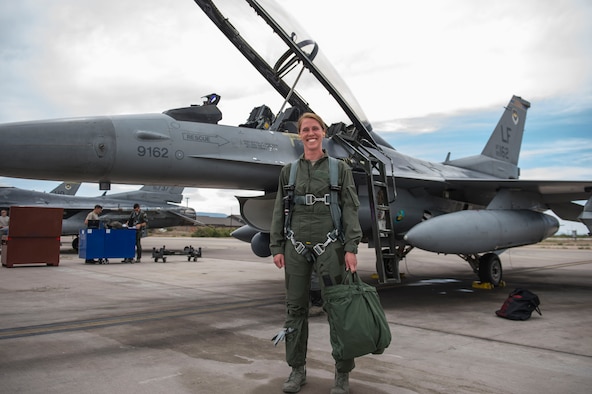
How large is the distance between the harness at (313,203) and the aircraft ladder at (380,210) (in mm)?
2840

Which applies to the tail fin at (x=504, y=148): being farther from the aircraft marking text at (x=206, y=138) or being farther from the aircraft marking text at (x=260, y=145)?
the aircraft marking text at (x=206, y=138)

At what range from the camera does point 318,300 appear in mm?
5844

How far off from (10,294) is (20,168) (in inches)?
126

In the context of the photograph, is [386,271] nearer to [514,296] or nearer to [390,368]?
[514,296]

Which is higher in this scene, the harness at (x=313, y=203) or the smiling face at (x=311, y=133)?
the smiling face at (x=311, y=133)

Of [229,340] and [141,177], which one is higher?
[141,177]

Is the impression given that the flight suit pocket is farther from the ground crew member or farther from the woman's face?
the woman's face

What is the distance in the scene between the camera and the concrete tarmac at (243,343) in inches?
118

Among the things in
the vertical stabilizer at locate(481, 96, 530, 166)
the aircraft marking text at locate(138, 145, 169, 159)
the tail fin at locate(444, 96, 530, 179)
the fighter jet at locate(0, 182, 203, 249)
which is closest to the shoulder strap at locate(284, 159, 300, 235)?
the aircraft marking text at locate(138, 145, 169, 159)

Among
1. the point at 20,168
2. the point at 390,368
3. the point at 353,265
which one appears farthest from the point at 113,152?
the point at 390,368

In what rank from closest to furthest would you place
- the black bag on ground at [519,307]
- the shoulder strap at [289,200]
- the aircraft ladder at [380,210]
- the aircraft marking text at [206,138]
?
the shoulder strap at [289,200] < the black bag on ground at [519,307] < the aircraft marking text at [206,138] < the aircraft ladder at [380,210]

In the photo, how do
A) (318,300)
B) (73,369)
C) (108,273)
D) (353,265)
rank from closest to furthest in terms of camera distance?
(353,265) < (73,369) < (318,300) < (108,273)

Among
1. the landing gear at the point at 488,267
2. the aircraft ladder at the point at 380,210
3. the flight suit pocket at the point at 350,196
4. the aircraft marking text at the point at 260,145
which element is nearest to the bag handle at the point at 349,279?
the flight suit pocket at the point at 350,196

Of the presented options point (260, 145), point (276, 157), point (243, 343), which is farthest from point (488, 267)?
point (243, 343)
